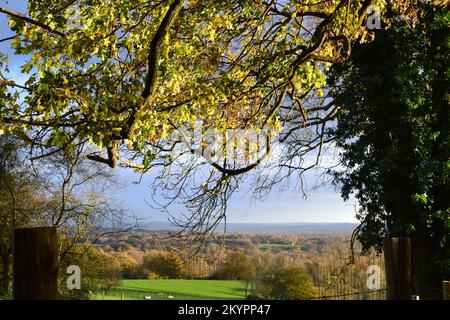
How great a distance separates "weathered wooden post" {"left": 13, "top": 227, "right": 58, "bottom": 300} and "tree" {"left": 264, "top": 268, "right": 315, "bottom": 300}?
35.6 feet

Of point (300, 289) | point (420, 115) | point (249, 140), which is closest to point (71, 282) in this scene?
point (300, 289)

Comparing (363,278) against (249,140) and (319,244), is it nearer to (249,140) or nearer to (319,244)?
(319,244)

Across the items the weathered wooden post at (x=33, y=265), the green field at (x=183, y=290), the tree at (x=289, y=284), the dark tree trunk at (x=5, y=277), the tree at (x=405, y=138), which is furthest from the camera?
the dark tree trunk at (x=5, y=277)

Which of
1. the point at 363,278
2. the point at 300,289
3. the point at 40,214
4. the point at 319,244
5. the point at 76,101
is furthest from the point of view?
the point at 40,214

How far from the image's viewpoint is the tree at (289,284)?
1323cm

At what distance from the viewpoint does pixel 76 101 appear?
20.5 feet

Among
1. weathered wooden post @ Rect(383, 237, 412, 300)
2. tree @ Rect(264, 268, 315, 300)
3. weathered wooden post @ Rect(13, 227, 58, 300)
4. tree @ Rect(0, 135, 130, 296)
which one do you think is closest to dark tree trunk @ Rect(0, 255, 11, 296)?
tree @ Rect(0, 135, 130, 296)

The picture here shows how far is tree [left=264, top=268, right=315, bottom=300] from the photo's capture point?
13.2 meters

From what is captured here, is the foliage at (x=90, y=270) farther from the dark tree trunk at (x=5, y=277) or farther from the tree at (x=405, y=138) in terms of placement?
the tree at (x=405, y=138)

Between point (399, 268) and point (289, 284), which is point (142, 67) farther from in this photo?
point (289, 284)

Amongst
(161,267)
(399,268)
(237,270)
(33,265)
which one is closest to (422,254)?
(399,268)

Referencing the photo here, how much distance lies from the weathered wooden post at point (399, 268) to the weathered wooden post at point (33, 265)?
145 inches

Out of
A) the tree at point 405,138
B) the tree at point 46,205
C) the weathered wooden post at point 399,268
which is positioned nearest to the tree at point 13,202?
the tree at point 46,205

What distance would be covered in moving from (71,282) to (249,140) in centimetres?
831
